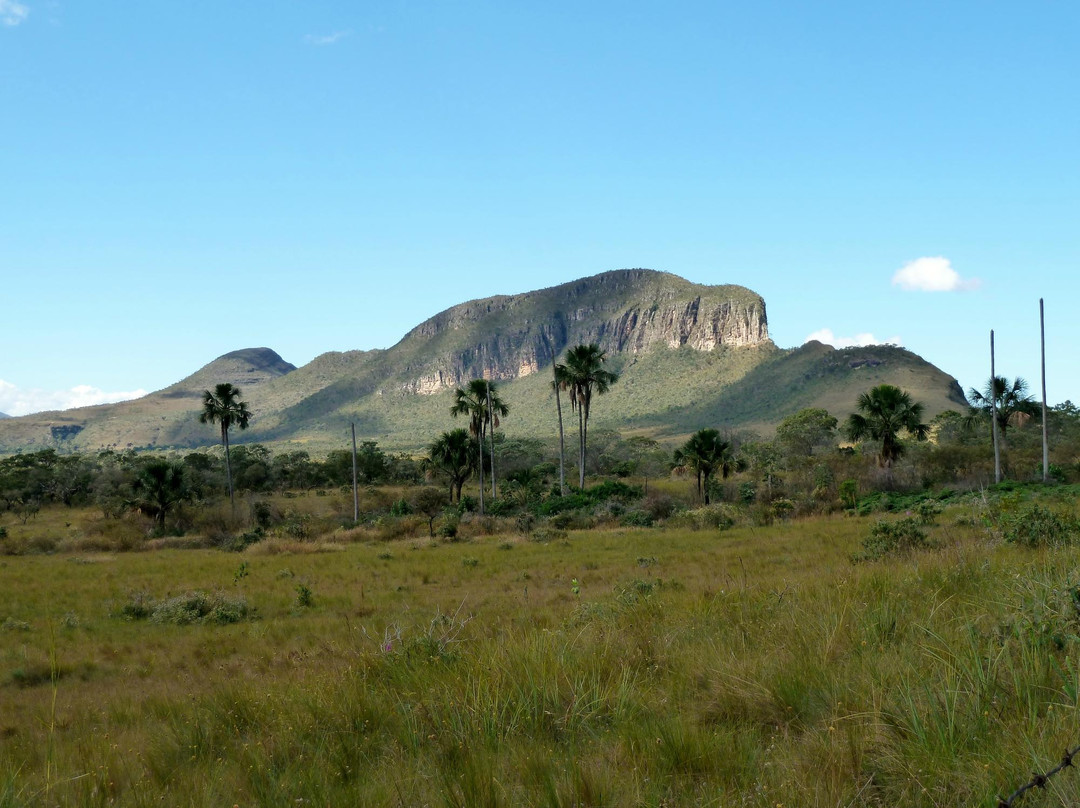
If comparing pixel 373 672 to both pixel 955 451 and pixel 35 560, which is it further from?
pixel 955 451

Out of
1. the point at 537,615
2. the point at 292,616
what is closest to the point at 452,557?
the point at 292,616

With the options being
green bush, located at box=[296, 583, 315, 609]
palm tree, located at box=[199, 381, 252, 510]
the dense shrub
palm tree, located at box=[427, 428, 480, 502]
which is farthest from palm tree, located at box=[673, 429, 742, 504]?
the dense shrub

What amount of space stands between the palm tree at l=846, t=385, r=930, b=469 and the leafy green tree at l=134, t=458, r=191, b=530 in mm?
40219

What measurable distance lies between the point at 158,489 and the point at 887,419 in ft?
141

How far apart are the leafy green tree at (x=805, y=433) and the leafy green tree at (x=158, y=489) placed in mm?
50274

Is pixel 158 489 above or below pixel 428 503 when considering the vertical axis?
above

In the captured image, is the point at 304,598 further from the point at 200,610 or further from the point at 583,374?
the point at 583,374

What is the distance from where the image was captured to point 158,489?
1870 inches

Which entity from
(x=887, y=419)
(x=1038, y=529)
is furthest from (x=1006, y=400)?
(x=1038, y=529)

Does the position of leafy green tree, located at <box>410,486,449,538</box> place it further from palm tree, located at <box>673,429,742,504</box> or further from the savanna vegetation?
the savanna vegetation

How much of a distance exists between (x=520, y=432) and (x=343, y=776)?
160 metres

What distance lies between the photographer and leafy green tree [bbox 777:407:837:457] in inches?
2916

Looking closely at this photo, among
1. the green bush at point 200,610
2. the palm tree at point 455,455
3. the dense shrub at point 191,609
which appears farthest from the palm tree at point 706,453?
→ the green bush at point 200,610

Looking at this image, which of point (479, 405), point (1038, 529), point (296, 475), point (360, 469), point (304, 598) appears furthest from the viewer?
point (296, 475)
